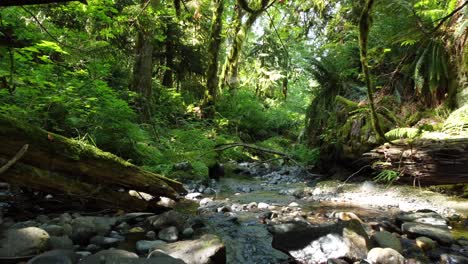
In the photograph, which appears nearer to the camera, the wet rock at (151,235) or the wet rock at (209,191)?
the wet rock at (151,235)

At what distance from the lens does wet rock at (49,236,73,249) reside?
9.42 ft

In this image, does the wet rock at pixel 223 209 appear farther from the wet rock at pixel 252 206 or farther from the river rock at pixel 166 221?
the river rock at pixel 166 221

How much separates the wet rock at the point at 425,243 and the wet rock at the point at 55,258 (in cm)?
321

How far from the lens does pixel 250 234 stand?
392 cm

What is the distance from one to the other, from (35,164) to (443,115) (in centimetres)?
664

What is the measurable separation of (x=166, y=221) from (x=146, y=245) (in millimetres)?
633

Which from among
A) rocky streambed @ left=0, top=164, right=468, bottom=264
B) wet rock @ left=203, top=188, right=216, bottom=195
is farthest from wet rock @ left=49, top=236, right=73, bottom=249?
wet rock @ left=203, top=188, right=216, bottom=195

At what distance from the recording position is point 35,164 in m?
3.41

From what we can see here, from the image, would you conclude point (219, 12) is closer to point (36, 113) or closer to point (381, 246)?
point (36, 113)

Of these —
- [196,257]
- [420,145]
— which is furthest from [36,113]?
[420,145]

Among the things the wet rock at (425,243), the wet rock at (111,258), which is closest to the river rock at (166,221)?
the wet rock at (111,258)

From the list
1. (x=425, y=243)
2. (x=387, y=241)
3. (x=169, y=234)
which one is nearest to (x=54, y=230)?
(x=169, y=234)

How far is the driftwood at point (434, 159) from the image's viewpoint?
4727 mm

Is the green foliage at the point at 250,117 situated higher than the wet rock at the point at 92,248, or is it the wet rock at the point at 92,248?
the green foliage at the point at 250,117
